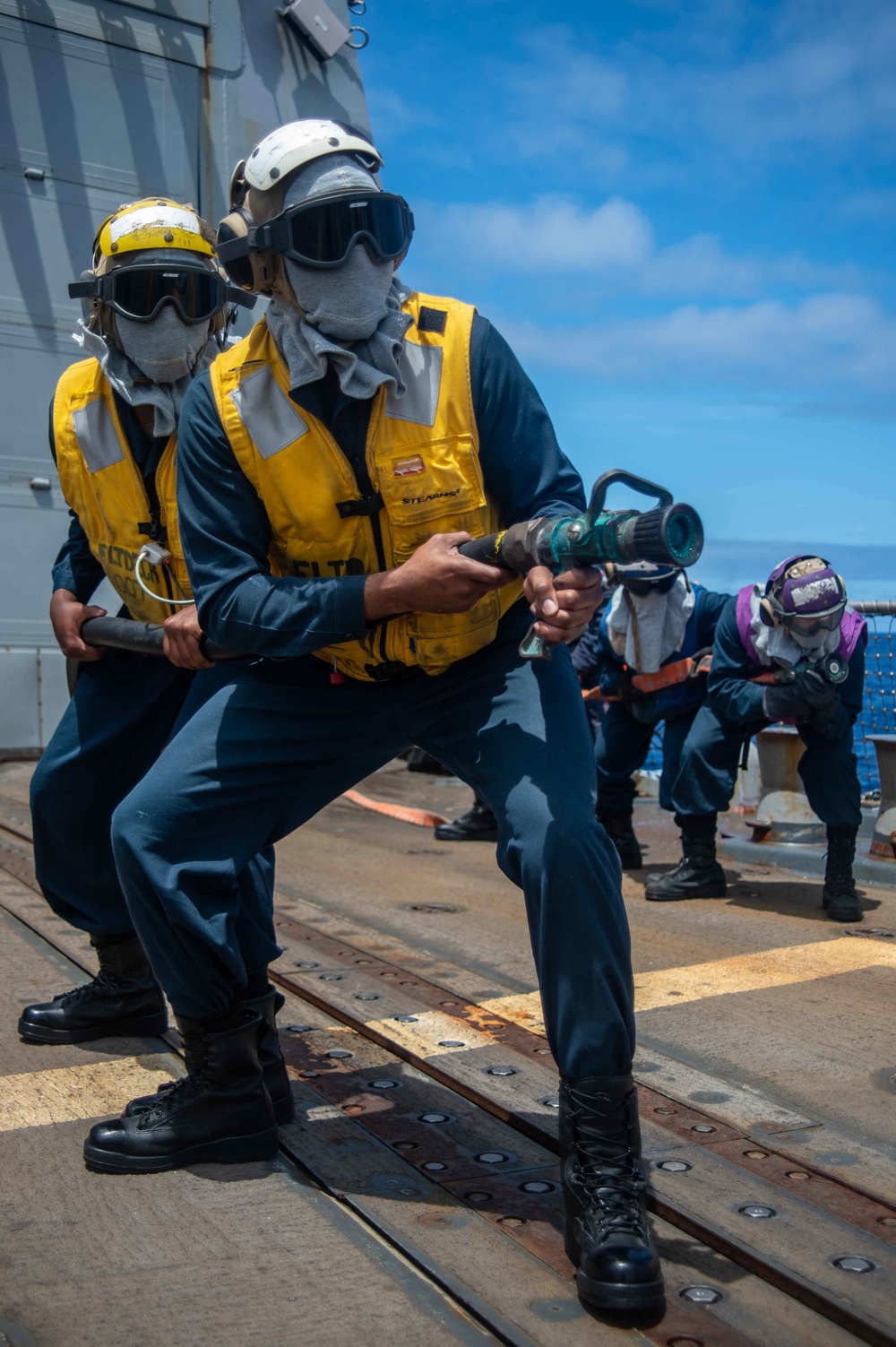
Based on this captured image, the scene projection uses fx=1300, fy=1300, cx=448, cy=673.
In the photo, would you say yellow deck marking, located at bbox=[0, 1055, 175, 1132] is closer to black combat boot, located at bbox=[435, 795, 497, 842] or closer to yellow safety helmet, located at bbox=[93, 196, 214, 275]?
yellow safety helmet, located at bbox=[93, 196, 214, 275]

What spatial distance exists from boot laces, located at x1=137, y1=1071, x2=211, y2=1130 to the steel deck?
115mm

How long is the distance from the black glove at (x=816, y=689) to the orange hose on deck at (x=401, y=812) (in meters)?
3.10

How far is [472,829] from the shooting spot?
7.32 m

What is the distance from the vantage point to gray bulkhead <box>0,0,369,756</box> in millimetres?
8719

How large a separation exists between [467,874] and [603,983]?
3966 mm

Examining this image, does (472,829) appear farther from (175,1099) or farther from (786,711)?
(175,1099)

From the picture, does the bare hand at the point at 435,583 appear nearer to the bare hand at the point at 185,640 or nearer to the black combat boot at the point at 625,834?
the bare hand at the point at 185,640

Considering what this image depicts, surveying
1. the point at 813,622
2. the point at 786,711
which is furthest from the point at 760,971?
the point at 813,622

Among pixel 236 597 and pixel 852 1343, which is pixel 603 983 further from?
pixel 236 597

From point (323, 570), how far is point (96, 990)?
1.51 m

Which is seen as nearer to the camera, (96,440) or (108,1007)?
(96,440)

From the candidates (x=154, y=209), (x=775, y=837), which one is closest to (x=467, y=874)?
(x=775, y=837)

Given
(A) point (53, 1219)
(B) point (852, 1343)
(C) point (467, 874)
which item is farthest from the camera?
(C) point (467, 874)

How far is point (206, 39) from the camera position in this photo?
359 inches
